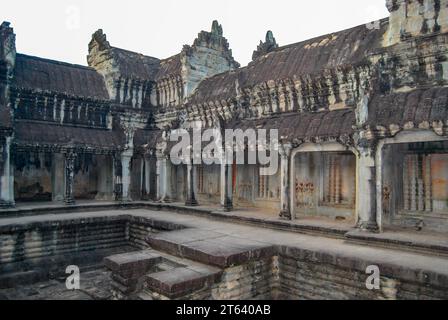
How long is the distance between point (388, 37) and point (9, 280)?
12508mm

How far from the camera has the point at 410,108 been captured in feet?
28.6

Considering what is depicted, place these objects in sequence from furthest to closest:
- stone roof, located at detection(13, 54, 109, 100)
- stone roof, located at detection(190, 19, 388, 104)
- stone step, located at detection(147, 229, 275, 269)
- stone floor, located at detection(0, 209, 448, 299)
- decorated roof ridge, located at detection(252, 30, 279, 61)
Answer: decorated roof ridge, located at detection(252, 30, 279, 61) → stone roof, located at detection(13, 54, 109, 100) → stone roof, located at detection(190, 19, 388, 104) → stone step, located at detection(147, 229, 275, 269) → stone floor, located at detection(0, 209, 448, 299)

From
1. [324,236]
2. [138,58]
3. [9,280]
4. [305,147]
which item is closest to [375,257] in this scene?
[324,236]

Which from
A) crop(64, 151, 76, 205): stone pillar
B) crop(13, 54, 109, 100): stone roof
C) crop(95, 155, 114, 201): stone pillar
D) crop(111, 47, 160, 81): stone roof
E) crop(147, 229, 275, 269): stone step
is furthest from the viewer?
crop(111, 47, 160, 81): stone roof

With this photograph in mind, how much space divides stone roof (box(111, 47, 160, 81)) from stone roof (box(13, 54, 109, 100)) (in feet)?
4.43

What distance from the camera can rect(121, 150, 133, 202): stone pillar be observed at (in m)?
17.5

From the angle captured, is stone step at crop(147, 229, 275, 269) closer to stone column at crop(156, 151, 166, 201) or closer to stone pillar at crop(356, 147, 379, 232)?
stone pillar at crop(356, 147, 379, 232)

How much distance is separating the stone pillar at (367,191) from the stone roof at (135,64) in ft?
43.9

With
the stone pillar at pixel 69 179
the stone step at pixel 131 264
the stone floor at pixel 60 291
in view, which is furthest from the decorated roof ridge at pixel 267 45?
the stone floor at pixel 60 291

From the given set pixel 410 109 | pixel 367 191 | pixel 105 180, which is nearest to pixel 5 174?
pixel 105 180

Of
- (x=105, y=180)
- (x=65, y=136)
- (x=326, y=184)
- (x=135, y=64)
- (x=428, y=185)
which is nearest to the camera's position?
(x=428, y=185)

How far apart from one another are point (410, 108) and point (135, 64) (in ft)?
49.7

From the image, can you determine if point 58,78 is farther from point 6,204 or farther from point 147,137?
point 6,204

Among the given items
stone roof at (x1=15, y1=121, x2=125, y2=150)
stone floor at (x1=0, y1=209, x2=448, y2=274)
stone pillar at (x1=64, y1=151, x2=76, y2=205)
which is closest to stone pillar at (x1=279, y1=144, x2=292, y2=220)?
stone floor at (x1=0, y1=209, x2=448, y2=274)
